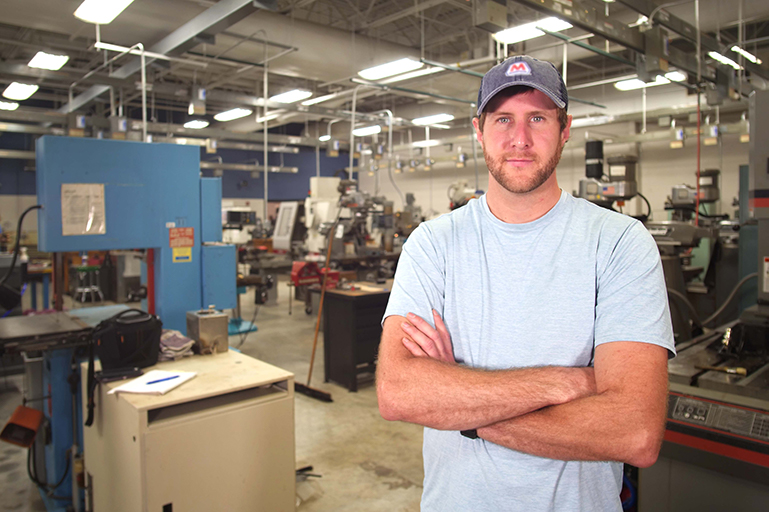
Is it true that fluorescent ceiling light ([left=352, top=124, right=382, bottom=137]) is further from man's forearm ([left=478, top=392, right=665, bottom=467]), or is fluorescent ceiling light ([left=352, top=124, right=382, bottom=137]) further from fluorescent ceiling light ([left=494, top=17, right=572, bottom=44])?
man's forearm ([left=478, top=392, right=665, bottom=467])

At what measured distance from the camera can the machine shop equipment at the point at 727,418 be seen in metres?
1.74

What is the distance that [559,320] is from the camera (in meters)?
1.13

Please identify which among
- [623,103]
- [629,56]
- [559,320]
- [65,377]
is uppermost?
[623,103]

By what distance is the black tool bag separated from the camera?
90.0 inches

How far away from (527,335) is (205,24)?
390 cm

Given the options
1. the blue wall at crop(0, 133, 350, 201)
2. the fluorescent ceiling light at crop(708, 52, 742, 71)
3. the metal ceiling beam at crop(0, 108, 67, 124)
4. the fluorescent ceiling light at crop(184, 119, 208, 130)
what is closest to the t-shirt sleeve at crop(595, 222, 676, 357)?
the fluorescent ceiling light at crop(708, 52, 742, 71)

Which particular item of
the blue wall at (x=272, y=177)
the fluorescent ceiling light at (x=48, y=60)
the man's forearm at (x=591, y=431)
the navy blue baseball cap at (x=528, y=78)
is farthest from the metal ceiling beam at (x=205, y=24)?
the blue wall at (x=272, y=177)

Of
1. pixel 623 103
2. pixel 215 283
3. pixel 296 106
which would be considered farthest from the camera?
pixel 623 103

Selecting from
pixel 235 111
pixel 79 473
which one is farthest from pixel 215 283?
pixel 235 111

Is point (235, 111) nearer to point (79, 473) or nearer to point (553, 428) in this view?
point (79, 473)

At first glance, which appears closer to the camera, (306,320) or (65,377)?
(65,377)

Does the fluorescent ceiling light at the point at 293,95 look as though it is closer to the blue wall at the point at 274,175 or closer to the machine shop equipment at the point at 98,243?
the machine shop equipment at the point at 98,243

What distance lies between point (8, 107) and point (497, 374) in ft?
28.8

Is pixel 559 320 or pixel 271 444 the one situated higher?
pixel 559 320
